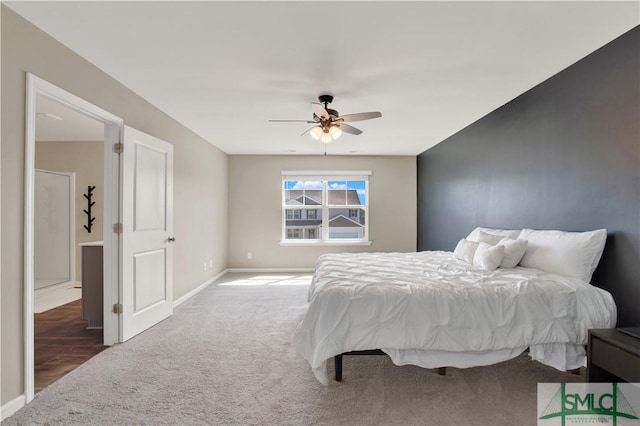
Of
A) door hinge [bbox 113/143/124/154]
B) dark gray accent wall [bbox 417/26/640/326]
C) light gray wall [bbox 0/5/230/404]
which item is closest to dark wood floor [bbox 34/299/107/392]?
light gray wall [bbox 0/5/230/404]

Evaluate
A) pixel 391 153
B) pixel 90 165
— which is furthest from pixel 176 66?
pixel 391 153

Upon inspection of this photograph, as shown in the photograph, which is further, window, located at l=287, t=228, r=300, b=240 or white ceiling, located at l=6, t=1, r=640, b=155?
window, located at l=287, t=228, r=300, b=240

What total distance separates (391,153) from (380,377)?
16.0 ft

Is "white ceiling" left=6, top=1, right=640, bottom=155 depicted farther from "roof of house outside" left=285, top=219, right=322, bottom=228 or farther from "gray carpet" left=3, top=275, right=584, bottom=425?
"roof of house outside" left=285, top=219, right=322, bottom=228

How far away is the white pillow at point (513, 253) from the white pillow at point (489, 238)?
35 centimetres

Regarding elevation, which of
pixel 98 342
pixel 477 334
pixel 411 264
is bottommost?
pixel 98 342

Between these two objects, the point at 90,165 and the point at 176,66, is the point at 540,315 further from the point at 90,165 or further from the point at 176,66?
the point at 90,165

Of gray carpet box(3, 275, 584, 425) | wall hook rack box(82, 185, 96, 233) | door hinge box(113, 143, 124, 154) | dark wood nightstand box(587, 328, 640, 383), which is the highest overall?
door hinge box(113, 143, 124, 154)

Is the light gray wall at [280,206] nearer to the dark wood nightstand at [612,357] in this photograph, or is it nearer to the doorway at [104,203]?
the doorway at [104,203]

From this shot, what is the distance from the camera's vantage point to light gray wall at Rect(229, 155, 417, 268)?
668 centimetres

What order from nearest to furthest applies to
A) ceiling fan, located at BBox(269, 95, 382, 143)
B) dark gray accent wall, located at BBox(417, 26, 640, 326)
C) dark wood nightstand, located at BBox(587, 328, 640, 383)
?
dark wood nightstand, located at BBox(587, 328, 640, 383) < dark gray accent wall, located at BBox(417, 26, 640, 326) < ceiling fan, located at BBox(269, 95, 382, 143)

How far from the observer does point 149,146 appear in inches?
136

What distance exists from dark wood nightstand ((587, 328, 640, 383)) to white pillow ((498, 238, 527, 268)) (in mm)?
973

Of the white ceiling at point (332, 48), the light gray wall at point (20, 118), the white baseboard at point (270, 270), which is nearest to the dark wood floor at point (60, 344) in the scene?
the light gray wall at point (20, 118)
